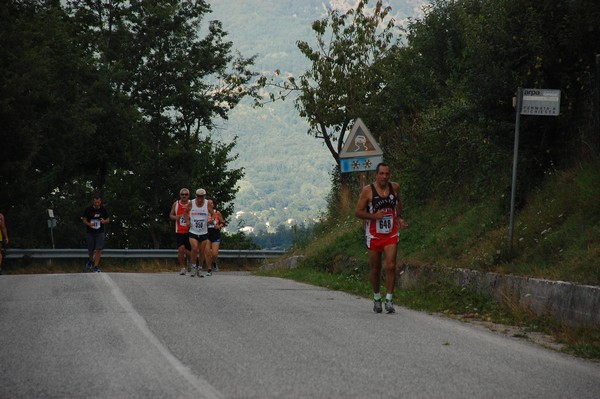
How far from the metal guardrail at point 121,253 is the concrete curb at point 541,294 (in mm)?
19378

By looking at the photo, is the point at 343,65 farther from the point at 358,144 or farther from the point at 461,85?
the point at 358,144

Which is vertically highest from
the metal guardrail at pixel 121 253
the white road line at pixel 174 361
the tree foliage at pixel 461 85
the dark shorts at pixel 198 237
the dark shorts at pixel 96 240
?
the tree foliage at pixel 461 85

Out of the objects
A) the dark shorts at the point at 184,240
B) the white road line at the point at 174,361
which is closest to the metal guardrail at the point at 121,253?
the dark shorts at the point at 184,240

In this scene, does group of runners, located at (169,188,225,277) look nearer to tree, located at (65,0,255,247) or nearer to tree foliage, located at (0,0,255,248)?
tree foliage, located at (0,0,255,248)

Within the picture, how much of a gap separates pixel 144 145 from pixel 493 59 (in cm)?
3783

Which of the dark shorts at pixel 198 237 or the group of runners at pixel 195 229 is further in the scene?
the dark shorts at pixel 198 237

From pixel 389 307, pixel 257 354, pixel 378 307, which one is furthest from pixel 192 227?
pixel 257 354

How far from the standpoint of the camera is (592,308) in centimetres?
Result: 1064

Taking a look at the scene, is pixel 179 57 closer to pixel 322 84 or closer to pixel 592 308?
pixel 322 84

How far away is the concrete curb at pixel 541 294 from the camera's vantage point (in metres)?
10.8

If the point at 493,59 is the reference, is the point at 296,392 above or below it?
below

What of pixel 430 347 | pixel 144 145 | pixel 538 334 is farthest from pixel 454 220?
pixel 144 145

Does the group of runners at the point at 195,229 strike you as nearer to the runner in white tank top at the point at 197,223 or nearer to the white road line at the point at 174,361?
the runner in white tank top at the point at 197,223

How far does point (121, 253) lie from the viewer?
115 ft
